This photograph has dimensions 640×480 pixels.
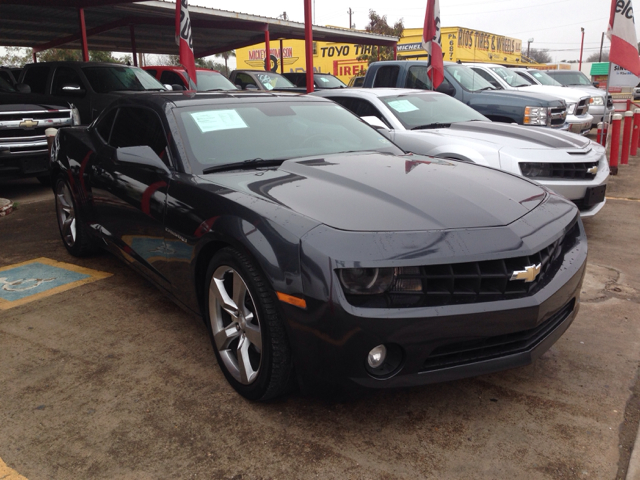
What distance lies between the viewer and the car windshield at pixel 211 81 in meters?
12.3

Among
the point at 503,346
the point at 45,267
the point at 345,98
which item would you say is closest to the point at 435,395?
the point at 503,346

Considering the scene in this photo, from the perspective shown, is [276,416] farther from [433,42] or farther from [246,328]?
[433,42]

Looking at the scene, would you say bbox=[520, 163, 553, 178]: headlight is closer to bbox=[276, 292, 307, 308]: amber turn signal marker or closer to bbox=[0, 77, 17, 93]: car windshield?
bbox=[276, 292, 307, 308]: amber turn signal marker

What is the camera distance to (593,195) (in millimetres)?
5180

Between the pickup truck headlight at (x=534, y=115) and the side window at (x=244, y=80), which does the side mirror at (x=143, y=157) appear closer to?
the pickup truck headlight at (x=534, y=115)

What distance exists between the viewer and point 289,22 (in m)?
19.1

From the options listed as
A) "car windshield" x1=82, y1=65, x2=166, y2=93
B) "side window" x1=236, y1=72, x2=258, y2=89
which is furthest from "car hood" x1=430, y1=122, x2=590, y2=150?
"side window" x1=236, y1=72, x2=258, y2=89

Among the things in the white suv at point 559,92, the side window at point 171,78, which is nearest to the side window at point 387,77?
the white suv at point 559,92

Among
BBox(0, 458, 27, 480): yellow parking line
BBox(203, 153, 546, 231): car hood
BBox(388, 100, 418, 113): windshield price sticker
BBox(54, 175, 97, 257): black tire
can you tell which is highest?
BBox(388, 100, 418, 113): windshield price sticker

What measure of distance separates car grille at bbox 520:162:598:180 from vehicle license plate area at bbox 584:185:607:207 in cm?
14

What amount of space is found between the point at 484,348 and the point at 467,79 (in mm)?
8510

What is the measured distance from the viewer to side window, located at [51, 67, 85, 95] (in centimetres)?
972

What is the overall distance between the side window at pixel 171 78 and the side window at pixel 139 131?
856 centimetres

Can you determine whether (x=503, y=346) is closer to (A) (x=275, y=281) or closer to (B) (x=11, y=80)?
(A) (x=275, y=281)
